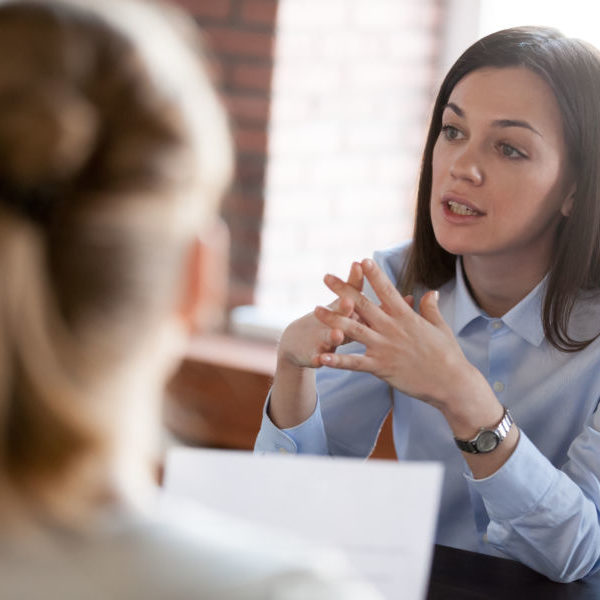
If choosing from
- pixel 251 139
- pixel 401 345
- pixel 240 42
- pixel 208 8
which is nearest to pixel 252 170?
pixel 251 139

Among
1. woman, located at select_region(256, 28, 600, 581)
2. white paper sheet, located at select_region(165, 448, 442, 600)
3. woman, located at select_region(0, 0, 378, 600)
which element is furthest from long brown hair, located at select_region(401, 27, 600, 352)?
woman, located at select_region(0, 0, 378, 600)

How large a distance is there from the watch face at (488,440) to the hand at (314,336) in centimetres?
23

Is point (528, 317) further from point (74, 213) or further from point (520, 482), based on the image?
point (74, 213)

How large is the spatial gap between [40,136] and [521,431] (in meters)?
0.93

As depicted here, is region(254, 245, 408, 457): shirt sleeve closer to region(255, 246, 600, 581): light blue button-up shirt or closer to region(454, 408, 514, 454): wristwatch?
region(255, 246, 600, 581): light blue button-up shirt

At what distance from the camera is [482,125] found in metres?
1.45

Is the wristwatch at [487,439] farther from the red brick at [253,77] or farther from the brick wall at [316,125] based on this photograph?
the red brick at [253,77]

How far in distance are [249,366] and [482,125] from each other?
1146 mm

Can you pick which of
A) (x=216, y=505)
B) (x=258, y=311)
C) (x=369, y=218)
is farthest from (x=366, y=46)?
(x=216, y=505)

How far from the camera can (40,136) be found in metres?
0.49

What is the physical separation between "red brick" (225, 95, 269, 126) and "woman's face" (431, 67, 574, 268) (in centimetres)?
121

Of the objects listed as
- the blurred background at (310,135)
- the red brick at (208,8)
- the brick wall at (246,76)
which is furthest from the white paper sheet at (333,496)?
the red brick at (208,8)

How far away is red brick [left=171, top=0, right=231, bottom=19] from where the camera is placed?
262 centimetres

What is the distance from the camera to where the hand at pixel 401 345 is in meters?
1.23
